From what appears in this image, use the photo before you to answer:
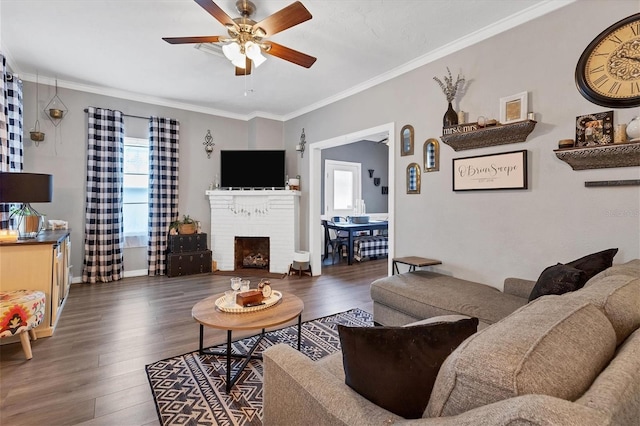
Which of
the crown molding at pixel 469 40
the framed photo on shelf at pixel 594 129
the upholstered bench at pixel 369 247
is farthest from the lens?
the upholstered bench at pixel 369 247

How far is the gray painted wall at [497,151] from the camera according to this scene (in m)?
2.32

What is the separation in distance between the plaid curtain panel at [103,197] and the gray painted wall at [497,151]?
0.59 feet

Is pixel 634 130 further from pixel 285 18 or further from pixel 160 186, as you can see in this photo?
pixel 160 186

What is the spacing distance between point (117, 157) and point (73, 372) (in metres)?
3.39

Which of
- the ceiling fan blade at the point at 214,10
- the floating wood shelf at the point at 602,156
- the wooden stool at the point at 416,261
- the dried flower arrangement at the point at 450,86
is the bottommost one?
the wooden stool at the point at 416,261

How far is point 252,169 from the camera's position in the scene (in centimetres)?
556

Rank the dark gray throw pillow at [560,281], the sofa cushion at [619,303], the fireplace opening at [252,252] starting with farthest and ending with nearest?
the fireplace opening at [252,252] < the dark gray throw pillow at [560,281] < the sofa cushion at [619,303]

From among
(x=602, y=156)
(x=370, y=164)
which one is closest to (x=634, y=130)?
(x=602, y=156)

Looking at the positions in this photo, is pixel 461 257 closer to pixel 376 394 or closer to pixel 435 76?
pixel 435 76

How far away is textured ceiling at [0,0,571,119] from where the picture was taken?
2.61m

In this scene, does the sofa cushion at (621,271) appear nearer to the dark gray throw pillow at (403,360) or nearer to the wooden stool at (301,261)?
the dark gray throw pillow at (403,360)

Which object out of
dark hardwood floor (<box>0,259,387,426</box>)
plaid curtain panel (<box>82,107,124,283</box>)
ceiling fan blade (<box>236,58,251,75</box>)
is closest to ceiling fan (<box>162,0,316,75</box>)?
ceiling fan blade (<box>236,58,251,75</box>)

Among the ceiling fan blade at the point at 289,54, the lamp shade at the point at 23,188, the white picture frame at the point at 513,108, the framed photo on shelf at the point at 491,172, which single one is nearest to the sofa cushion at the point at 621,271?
the framed photo on shelf at the point at 491,172

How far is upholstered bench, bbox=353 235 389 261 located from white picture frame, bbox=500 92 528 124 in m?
4.01
